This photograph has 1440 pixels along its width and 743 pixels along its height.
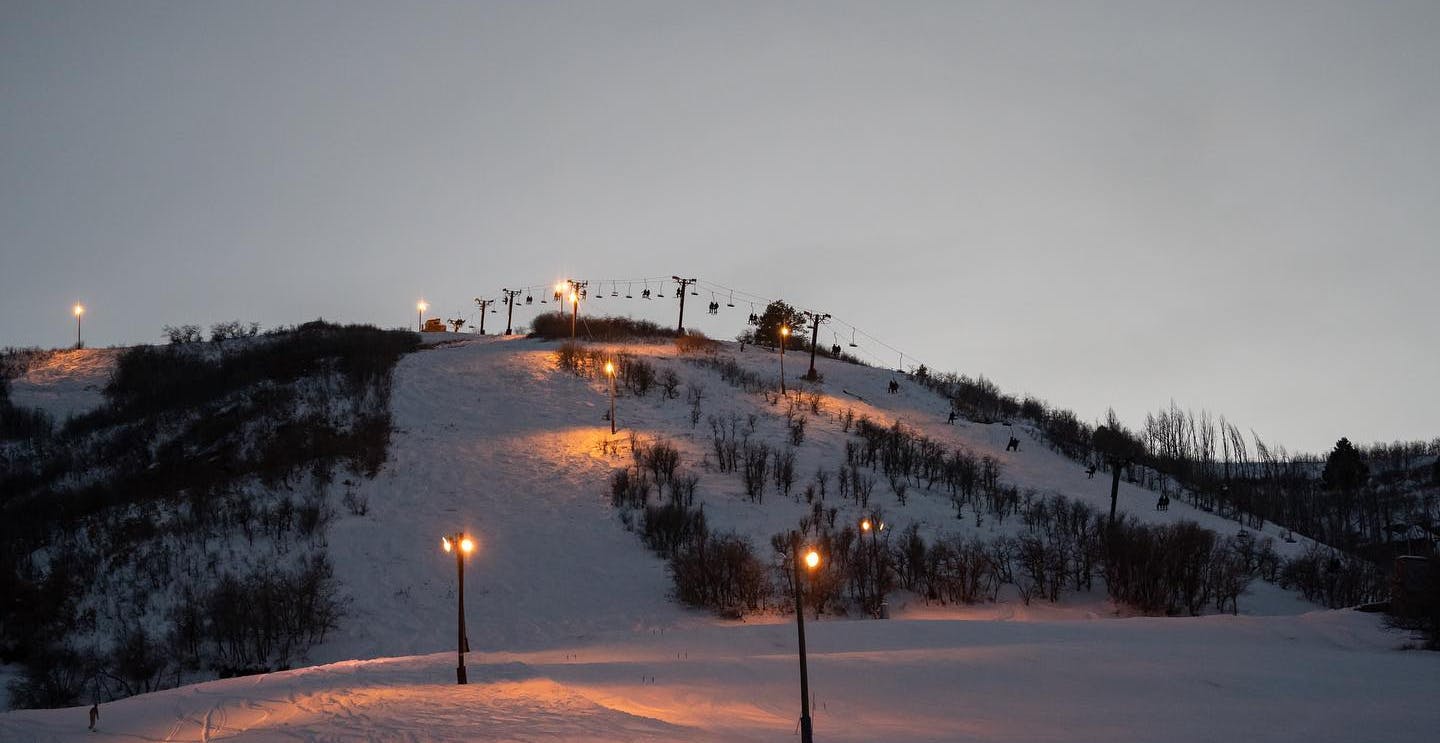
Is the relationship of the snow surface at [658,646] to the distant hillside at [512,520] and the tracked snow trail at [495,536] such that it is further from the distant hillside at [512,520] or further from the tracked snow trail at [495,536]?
the distant hillside at [512,520]

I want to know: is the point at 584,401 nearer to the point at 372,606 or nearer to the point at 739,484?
the point at 739,484

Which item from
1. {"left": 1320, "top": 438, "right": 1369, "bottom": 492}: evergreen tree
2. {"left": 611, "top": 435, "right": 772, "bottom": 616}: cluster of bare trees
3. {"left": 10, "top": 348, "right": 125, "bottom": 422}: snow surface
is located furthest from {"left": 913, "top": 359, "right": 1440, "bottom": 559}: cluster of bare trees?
{"left": 10, "top": 348, "right": 125, "bottom": 422}: snow surface

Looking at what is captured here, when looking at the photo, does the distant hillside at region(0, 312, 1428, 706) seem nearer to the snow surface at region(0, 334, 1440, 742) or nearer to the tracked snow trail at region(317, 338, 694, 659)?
the tracked snow trail at region(317, 338, 694, 659)

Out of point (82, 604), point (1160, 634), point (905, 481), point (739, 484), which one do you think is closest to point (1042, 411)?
point (905, 481)

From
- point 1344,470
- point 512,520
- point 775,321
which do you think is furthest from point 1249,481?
point 512,520

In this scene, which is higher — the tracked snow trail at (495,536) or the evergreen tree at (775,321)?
the evergreen tree at (775,321)

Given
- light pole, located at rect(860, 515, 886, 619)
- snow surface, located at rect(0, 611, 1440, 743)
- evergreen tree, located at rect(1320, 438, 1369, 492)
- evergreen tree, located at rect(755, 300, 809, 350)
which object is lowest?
snow surface, located at rect(0, 611, 1440, 743)

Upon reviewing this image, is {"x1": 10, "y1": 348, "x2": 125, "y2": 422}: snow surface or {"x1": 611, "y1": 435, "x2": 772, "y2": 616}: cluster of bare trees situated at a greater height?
{"x1": 10, "y1": 348, "x2": 125, "y2": 422}: snow surface

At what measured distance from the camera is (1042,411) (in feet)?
269

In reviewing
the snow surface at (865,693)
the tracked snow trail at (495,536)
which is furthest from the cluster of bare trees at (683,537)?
the snow surface at (865,693)

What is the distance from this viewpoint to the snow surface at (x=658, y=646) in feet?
55.9

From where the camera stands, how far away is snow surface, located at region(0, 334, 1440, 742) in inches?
671

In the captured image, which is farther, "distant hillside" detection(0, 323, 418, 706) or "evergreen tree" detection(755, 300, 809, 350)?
"evergreen tree" detection(755, 300, 809, 350)

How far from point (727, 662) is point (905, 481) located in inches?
993
